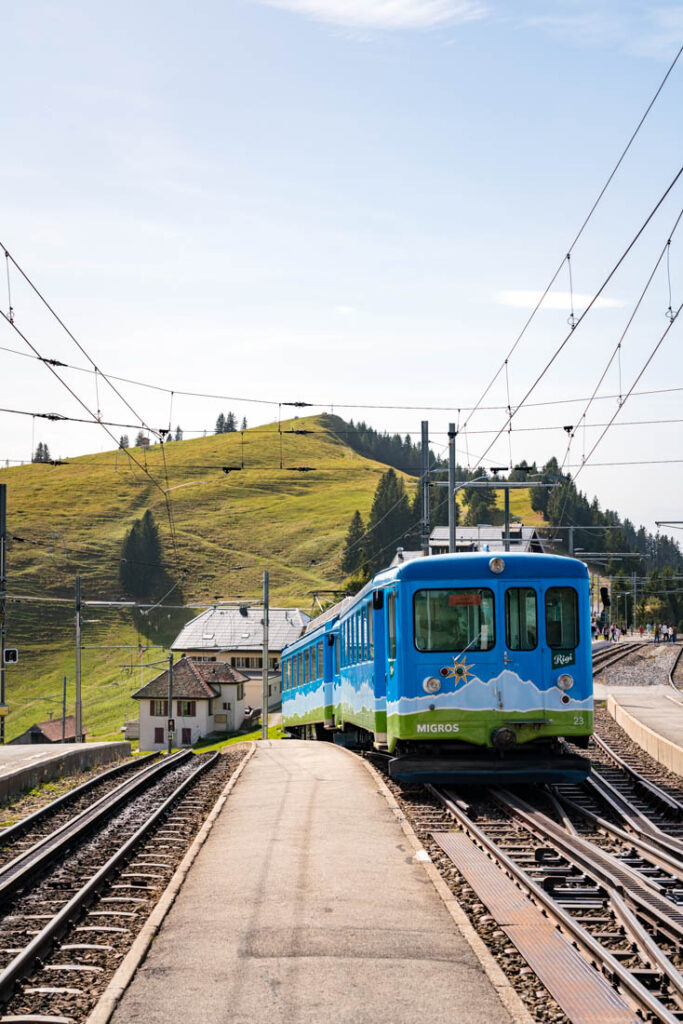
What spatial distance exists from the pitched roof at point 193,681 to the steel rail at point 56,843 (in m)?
59.5

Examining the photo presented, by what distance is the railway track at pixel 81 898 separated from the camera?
750 centimetres

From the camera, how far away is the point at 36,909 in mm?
10250

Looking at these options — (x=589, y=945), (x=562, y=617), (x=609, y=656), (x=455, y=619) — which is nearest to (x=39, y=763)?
(x=455, y=619)

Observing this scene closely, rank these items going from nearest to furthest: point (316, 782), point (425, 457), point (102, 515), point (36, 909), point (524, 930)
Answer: point (524, 930)
point (36, 909)
point (316, 782)
point (425, 457)
point (102, 515)

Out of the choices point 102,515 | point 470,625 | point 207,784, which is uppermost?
point 102,515

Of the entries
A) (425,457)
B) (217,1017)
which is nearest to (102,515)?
(425,457)

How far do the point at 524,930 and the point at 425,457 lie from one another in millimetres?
21381

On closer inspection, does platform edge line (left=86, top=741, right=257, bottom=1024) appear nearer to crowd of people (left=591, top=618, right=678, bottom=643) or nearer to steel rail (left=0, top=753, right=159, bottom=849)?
steel rail (left=0, top=753, right=159, bottom=849)

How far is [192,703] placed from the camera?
274 feet

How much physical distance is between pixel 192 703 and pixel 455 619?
69.5 meters

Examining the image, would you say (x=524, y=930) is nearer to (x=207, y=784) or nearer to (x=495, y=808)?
(x=495, y=808)

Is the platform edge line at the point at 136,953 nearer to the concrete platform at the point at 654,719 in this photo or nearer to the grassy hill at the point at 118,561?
the concrete platform at the point at 654,719

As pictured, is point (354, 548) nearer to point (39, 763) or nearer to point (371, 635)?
point (39, 763)

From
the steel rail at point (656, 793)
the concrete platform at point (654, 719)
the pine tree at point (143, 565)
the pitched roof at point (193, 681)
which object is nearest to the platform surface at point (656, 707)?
the concrete platform at point (654, 719)
